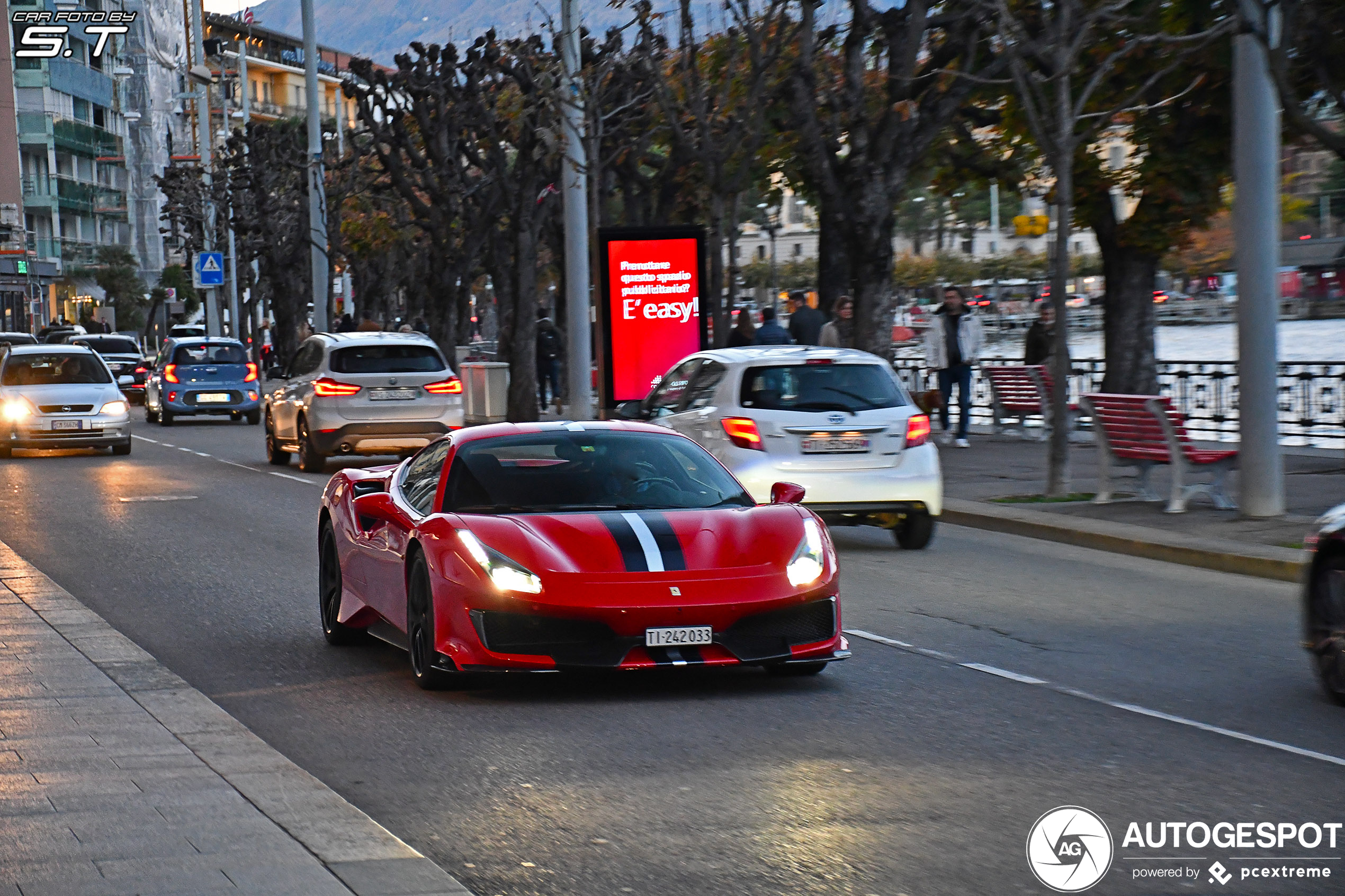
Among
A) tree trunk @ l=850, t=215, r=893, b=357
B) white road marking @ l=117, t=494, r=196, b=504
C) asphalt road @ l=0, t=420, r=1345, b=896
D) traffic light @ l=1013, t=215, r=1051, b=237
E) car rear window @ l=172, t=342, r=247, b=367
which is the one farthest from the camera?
car rear window @ l=172, t=342, r=247, b=367

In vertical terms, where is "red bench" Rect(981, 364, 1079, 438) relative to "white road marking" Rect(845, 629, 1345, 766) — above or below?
above

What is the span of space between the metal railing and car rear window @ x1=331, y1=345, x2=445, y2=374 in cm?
739

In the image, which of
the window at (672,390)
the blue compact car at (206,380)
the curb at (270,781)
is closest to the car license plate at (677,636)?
the curb at (270,781)

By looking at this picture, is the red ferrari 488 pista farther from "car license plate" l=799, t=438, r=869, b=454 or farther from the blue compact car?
the blue compact car

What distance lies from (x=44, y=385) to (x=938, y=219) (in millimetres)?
94062

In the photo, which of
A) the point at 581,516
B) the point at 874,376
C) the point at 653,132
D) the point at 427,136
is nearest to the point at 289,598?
the point at 581,516

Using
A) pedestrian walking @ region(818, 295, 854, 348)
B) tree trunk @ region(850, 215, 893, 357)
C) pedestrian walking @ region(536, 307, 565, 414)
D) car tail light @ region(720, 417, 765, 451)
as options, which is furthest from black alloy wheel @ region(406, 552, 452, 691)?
pedestrian walking @ region(536, 307, 565, 414)

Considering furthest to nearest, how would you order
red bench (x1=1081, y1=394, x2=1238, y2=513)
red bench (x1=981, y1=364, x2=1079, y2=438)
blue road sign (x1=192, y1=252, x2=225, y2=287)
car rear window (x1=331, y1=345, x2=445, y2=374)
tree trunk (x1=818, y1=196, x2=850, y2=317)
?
blue road sign (x1=192, y1=252, x2=225, y2=287) → tree trunk (x1=818, y1=196, x2=850, y2=317) → red bench (x1=981, y1=364, x2=1079, y2=438) → car rear window (x1=331, y1=345, x2=445, y2=374) → red bench (x1=1081, y1=394, x2=1238, y2=513)

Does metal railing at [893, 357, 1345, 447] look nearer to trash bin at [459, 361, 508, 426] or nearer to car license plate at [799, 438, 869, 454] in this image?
trash bin at [459, 361, 508, 426]

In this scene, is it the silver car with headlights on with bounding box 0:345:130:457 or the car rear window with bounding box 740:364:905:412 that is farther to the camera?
the silver car with headlights on with bounding box 0:345:130:457

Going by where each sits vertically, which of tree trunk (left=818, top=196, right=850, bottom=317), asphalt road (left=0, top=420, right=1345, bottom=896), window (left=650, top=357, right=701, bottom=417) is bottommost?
asphalt road (left=0, top=420, right=1345, bottom=896)

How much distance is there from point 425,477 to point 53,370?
69.2 ft

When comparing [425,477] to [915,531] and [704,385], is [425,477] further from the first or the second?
[704,385]

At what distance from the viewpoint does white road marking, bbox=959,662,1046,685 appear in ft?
28.9
